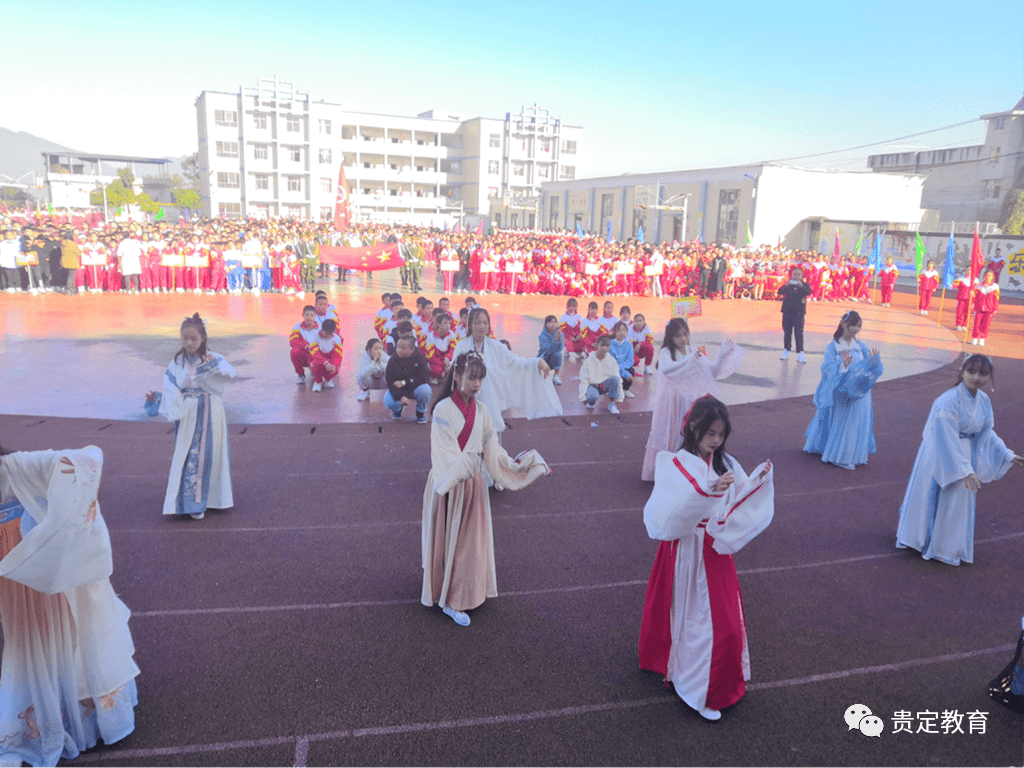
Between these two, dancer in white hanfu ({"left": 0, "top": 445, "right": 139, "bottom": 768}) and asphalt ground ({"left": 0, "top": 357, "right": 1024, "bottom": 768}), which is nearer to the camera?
dancer in white hanfu ({"left": 0, "top": 445, "right": 139, "bottom": 768})

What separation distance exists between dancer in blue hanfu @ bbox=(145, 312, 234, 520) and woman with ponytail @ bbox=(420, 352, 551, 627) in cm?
235

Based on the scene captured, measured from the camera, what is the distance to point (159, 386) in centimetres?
983

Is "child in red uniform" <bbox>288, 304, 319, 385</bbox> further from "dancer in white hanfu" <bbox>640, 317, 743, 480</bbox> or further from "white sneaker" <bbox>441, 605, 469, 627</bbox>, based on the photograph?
"white sneaker" <bbox>441, 605, 469, 627</bbox>

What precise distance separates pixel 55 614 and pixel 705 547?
294 centimetres

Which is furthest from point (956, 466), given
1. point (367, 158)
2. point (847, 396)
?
point (367, 158)

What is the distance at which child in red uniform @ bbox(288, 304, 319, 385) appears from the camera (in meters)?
10.1

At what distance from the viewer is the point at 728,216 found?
4091cm

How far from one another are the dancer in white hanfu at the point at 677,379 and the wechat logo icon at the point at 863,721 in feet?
9.32

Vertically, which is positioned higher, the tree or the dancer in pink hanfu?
the tree

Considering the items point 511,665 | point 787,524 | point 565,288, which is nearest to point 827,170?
point 565,288

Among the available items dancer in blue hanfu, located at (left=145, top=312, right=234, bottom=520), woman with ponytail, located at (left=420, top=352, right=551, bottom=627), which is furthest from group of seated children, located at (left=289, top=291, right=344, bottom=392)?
woman with ponytail, located at (left=420, top=352, right=551, bottom=627)

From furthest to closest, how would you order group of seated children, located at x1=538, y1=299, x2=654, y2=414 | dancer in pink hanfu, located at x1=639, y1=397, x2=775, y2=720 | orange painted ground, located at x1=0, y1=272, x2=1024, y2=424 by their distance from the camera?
group of seated children, located at x1=538, y1=299, x2=654, y2=414, orange painted ground, located at x1=0, y1=272, x2=1024, y2=424, dancer in pink hanfu, located at x1=639, y1=397, x2=775, y2=720

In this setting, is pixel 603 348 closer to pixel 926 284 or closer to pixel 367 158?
pixel 926 284

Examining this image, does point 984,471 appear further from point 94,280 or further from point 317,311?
point 94,280
